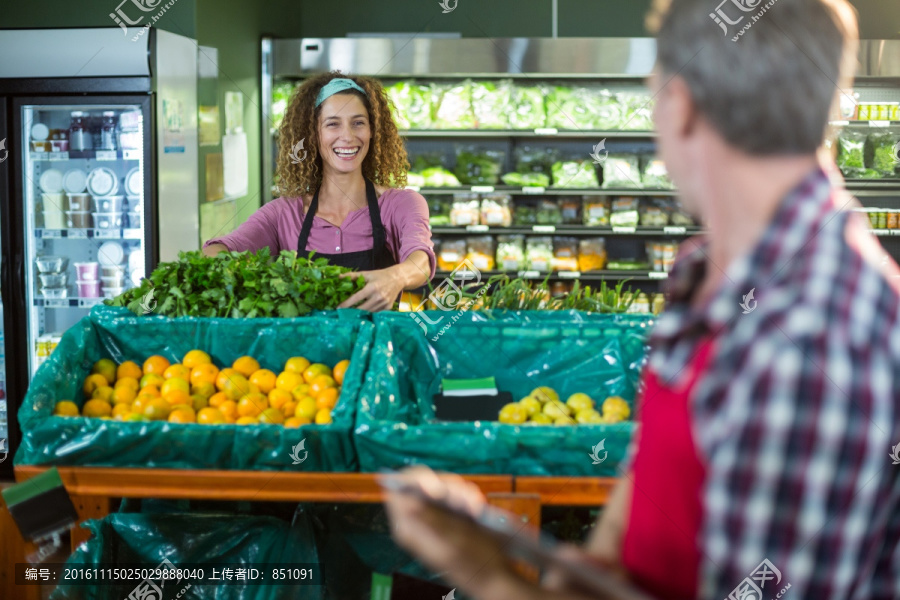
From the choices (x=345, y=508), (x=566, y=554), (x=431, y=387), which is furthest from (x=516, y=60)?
(x=566, y=554)

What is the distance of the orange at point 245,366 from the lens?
245cm

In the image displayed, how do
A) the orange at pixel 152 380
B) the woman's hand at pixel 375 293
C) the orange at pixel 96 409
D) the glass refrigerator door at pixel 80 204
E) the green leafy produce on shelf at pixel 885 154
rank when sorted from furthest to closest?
the green leafy produce on shelf at pixel 885 154, the glass refrigerator door at pixel 80 204, the woman's hand at pixel 375 293, the orange at pixel 152 380, the orange at pixel 96 409

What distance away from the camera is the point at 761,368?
0.76 meters

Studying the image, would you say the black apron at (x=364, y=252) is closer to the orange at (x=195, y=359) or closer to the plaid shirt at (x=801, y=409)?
the orange at (x=195, y=359)

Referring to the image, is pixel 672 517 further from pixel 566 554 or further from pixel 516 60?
pixel 516 60

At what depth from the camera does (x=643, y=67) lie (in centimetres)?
561

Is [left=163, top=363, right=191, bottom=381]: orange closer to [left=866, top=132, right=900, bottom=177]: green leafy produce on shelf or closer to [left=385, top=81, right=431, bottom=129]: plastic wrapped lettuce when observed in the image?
[left=385, top=81, right=431, bottom=129]: plastic wrapped lettuce

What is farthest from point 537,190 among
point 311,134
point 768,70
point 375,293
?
point 768,70

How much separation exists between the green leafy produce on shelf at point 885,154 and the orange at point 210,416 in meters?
5.13

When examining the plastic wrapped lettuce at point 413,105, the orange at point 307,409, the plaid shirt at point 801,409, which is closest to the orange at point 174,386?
the orange at point 307,409

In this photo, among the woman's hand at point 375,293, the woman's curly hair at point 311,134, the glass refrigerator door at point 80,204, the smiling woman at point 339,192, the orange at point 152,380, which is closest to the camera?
the orange at point 152,380

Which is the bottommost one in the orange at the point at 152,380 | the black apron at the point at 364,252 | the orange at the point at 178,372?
the orange at the point at 152,380

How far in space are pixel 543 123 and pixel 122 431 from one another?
168 inches

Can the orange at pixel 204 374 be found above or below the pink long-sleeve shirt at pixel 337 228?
below
